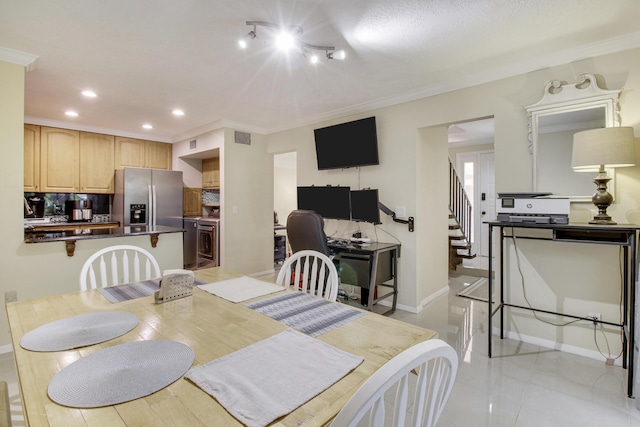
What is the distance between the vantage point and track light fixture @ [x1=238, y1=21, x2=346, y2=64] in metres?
2.09

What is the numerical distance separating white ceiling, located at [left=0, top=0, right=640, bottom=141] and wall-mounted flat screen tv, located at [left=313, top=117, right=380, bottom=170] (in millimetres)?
291

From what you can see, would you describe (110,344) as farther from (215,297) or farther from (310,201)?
(310,201)

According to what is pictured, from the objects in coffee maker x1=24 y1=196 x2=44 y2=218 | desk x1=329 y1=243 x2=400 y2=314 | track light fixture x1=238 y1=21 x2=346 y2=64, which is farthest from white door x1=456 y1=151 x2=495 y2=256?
coffee maker x1=24 y1=196 x2=44 y2=218

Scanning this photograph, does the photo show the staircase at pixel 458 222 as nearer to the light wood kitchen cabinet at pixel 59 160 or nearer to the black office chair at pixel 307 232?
the black office chair at pixel 307 232

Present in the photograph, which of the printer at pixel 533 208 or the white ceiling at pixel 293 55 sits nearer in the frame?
the white ceiling at pixel 293 55

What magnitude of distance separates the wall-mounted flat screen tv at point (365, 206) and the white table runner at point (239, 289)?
1980 mm

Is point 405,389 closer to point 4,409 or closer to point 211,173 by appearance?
point 4,409

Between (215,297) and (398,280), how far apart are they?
97.8 inches

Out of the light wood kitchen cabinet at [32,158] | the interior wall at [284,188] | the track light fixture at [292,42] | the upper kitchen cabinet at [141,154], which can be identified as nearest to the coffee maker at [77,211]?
the light wood kitchen cabinet at [32,158]

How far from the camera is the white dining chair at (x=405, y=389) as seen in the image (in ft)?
1.90

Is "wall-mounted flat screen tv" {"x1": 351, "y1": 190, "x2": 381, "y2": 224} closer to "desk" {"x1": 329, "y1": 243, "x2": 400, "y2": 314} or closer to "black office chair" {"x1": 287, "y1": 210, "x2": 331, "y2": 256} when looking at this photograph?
"desk" {"x1": 329, "y1": 243, "x2": 400, "y2": 314}

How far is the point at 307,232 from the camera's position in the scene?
302cm

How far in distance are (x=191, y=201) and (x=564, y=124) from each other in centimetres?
558

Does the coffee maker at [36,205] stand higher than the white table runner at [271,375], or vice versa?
the coffee maker at [36,205]
